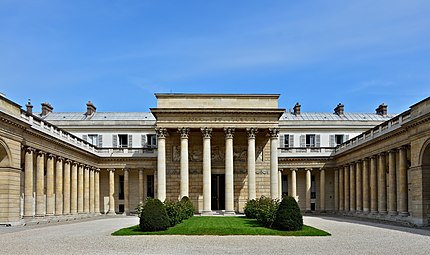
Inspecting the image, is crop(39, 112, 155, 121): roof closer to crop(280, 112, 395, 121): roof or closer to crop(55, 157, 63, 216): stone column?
crop(280, 112, 395, 121): roof

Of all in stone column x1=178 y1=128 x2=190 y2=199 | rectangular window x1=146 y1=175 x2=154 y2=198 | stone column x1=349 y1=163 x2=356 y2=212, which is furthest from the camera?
rectangular window x1=146 y1=175 x2=154 y2=198

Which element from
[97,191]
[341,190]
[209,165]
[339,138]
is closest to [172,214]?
[209,165]

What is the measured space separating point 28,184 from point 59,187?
303 inches

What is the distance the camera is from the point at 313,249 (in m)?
24.4

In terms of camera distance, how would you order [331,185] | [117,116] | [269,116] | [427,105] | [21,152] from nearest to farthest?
[427,105] < [21,152] < [269,116] < [331,185] < [117,116]

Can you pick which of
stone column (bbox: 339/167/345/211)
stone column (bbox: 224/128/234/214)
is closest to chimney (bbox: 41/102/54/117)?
stone column (bbox: 224/128/234/214)

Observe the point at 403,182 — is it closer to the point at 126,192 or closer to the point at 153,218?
the point at 153,218

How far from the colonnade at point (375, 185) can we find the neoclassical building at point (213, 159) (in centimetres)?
10

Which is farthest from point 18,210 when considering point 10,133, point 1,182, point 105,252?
point 105,252

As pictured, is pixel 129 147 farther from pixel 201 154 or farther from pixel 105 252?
pixel 105 252

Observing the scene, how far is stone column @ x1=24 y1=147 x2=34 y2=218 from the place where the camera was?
44.5m

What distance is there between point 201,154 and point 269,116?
9337 millimetres

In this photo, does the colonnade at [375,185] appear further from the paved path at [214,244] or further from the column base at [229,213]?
the paved path at [214,244]

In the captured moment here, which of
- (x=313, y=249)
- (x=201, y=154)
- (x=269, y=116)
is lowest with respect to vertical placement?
(x=313, y=249)
